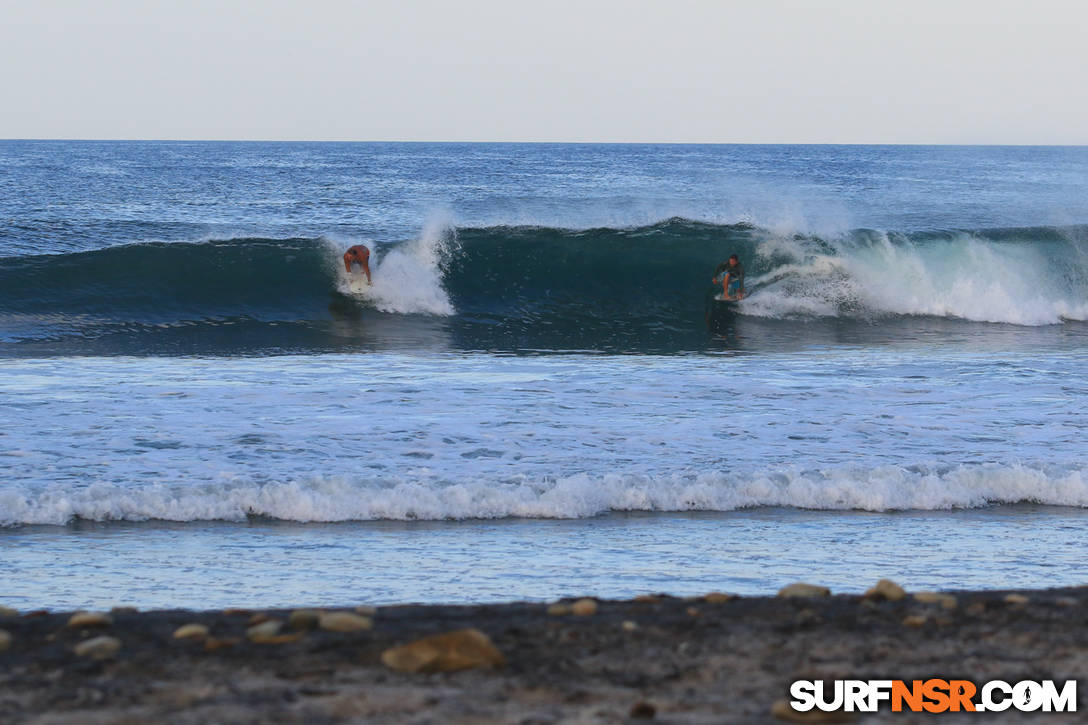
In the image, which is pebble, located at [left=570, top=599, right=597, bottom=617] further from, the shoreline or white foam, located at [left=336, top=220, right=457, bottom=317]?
white foam, located at [left=336, top=220, right=457, bottom=317]

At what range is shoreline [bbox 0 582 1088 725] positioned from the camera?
115 inches

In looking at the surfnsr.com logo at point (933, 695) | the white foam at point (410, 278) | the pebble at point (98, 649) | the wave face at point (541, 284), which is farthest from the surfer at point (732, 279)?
the pebble at point (98, 649)

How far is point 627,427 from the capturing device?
904 centimetres

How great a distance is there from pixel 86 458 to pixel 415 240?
1338 centimetres

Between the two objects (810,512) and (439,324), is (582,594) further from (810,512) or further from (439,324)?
(439,324)

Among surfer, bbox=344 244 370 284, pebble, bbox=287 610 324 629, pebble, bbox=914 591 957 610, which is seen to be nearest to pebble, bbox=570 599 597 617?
pebble, bbox=287 610 324 629

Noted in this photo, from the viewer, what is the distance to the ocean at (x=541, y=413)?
581 centimetres

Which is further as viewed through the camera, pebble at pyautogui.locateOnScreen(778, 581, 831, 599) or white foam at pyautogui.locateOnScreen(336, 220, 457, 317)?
white foam at pyautogui.locateOnScreen(336, 220, 457, 317)

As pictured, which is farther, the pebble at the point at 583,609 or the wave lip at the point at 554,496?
the wave lip at the point at 554,496

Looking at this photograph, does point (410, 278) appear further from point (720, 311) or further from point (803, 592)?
point (803, 592)

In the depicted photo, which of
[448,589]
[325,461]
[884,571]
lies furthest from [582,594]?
[325,461]

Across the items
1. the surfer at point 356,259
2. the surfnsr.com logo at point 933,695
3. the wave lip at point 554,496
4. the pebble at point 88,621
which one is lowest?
the wave lip at point 554,496

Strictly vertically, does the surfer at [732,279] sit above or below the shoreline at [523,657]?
above

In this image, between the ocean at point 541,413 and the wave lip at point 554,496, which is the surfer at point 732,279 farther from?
the wave lip at point 554,496
